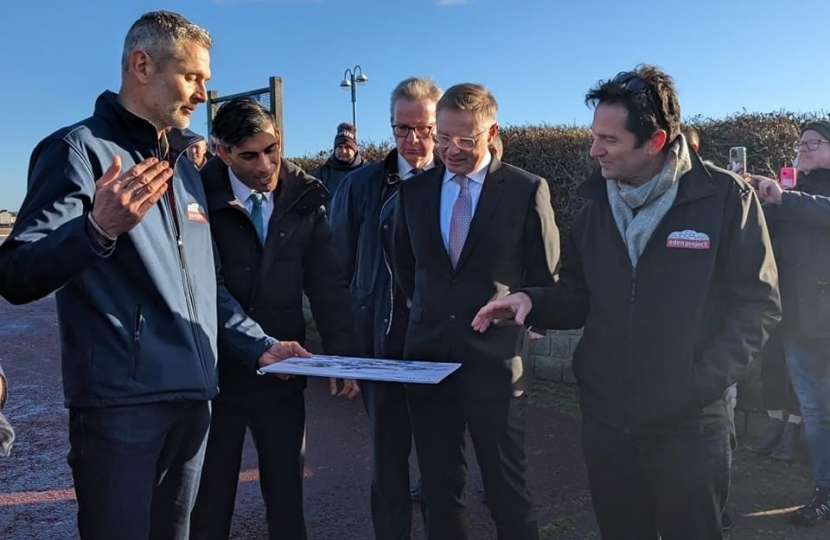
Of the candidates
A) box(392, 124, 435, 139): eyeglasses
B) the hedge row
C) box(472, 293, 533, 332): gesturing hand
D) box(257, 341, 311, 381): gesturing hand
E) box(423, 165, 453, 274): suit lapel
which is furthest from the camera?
the hedge row

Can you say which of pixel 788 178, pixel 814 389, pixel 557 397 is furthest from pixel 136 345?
pixel 557 397

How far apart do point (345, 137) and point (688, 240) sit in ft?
17.7

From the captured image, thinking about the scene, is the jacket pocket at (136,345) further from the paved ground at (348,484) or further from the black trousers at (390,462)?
the paved ground at (348,484)

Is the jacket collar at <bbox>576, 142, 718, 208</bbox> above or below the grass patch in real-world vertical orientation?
above

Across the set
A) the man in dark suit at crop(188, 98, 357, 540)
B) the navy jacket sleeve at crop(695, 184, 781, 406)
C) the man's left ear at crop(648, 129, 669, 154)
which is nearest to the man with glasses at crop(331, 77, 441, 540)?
the man in dark suit at crop(188, 98, 357, 540)

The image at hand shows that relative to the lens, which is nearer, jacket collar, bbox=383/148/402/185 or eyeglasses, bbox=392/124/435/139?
eyeglasses, bbox=392/124/435/139

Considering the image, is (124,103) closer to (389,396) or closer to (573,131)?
(389,396)

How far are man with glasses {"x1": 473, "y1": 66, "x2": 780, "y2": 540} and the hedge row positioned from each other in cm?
415

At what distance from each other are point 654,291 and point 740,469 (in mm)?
3016

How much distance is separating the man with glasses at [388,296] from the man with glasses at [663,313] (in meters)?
1.17

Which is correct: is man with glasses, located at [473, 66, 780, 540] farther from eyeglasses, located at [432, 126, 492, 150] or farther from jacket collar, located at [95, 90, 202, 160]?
A: jacket collar, located at [95, 90, 202, 160]

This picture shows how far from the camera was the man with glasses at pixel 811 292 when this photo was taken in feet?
13.3

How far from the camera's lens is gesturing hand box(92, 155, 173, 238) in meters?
1.88

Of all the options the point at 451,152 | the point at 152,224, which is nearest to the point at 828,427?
the point at 451,152
